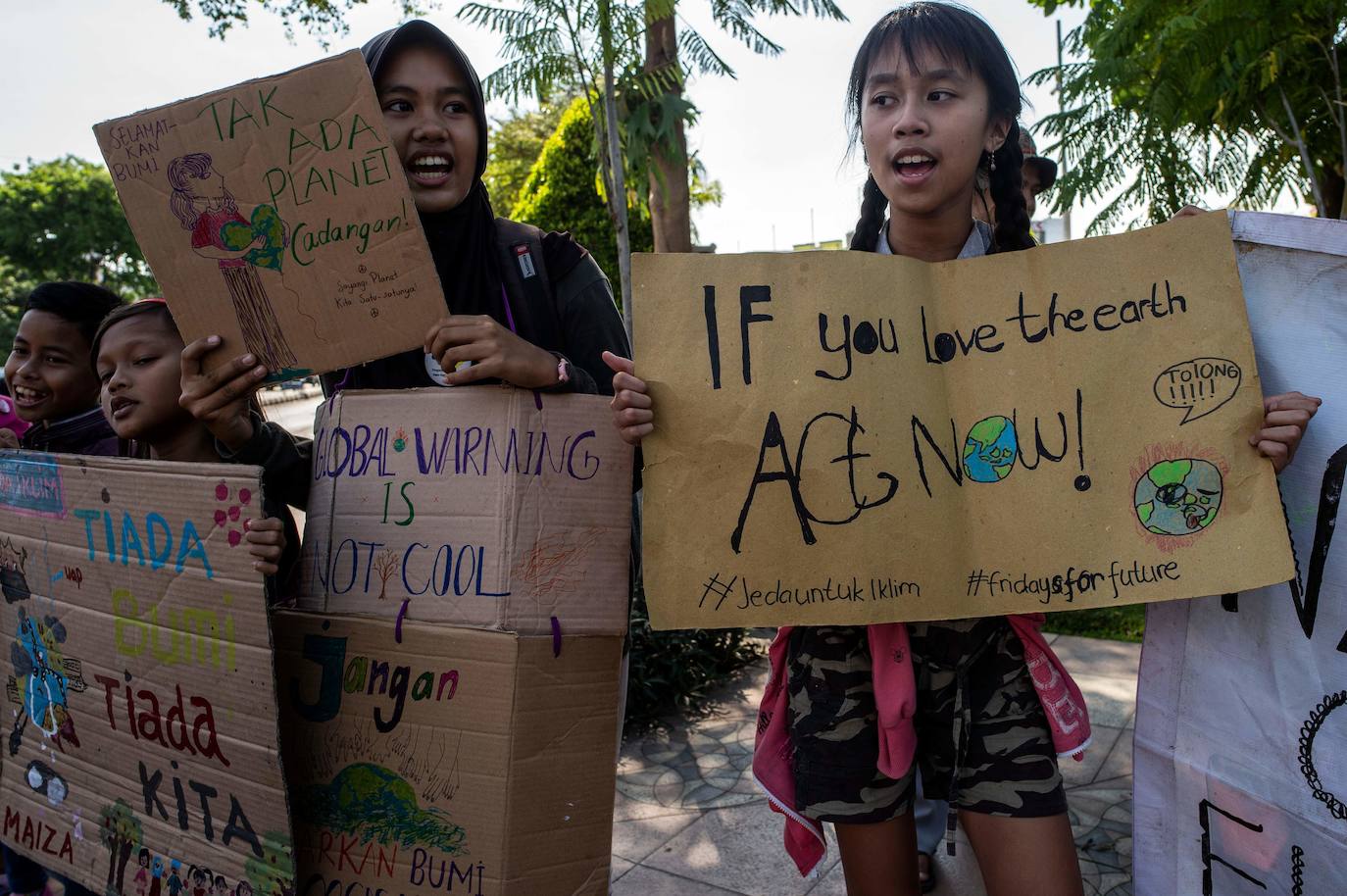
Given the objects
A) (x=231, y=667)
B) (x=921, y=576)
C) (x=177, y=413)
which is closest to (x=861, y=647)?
(x=921, y=576)

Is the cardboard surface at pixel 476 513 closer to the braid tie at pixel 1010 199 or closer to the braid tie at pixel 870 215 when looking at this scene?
the braid tie at pixel 870 215

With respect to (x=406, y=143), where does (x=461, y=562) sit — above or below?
below

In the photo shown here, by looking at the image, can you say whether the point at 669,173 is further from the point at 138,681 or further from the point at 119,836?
the point at 119,836

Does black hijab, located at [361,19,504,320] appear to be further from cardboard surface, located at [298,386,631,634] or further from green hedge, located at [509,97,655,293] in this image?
green hedge, located at [509,97,655,293]

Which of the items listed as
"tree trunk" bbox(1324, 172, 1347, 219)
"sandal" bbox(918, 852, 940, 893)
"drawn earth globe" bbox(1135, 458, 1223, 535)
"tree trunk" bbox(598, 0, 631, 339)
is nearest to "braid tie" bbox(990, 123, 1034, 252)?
"drawn earth globe" bbox(1135, 458, 1223, 535)

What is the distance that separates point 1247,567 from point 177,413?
73.2 inches

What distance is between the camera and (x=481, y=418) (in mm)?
1408

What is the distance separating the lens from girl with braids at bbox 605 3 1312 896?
4.28ft

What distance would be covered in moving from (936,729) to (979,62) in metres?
1.06

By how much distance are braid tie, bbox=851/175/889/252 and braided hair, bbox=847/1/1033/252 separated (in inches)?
1.0

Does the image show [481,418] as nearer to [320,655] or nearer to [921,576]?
[320,655]

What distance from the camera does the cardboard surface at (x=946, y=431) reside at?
1.30 metres

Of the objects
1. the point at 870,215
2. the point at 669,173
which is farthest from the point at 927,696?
the point at 669,173

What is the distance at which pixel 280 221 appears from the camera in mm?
1399
